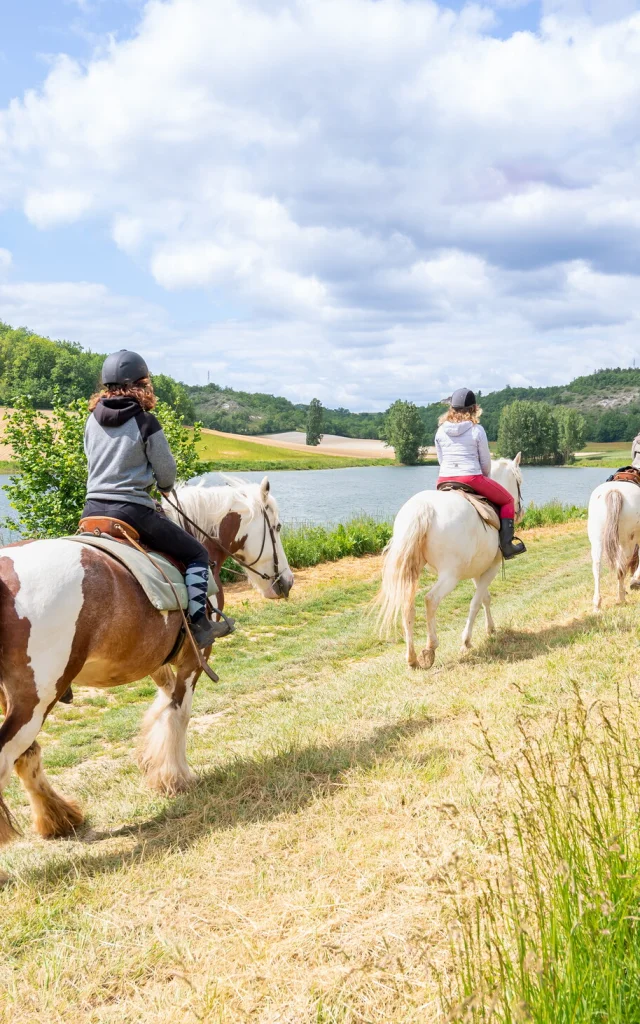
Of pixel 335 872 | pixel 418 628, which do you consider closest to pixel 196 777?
pixel 335 872

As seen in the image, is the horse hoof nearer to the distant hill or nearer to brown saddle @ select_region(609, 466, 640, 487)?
brown saddle @ select_region(609, 466, 640, 487)

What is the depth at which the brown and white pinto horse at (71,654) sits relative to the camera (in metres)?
3.39

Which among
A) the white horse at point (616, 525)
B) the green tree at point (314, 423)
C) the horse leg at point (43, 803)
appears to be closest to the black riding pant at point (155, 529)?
the horse leg at point (43, 803)

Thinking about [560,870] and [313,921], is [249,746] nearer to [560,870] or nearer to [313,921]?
[313,921]

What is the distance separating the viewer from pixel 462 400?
7.43 m

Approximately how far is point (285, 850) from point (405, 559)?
13.1 feet

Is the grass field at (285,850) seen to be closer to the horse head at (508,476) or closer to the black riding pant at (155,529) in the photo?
the black riding pant at (155,529)

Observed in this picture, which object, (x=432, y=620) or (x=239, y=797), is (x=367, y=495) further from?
(x=239, y=797)

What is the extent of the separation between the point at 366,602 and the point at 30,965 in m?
9.92

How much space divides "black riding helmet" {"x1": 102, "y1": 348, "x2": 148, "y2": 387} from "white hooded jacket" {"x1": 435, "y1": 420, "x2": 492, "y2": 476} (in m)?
4.12

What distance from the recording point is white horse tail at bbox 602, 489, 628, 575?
29.5 feet

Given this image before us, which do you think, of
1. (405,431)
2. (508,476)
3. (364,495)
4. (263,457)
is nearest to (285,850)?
(508,476)

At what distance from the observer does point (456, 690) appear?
582 cm

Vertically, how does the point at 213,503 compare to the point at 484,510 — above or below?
above
